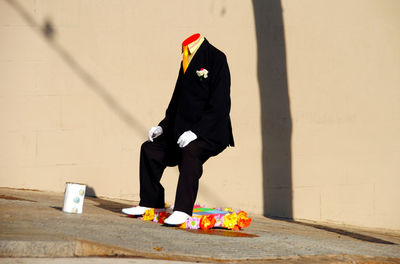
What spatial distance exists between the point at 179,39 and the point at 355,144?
2.28 m

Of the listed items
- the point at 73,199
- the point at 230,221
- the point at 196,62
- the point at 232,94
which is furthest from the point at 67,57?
the point at 230,221

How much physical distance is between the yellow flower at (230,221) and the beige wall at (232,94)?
87.4 inches

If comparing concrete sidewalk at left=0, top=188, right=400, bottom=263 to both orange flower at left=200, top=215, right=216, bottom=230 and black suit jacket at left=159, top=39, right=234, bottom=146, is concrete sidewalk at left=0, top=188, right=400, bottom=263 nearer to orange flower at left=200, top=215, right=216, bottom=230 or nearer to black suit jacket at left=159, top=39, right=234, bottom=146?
orange flower at left=200, top=215, right=216, bottom=230

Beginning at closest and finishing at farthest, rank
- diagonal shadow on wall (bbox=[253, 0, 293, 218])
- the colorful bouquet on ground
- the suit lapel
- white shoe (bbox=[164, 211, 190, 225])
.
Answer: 1. white shoe (bbox=[164, 211, 190, 225])
2. the colorful bouquet on ground
3. the suit lapel
4. diagonal shadow on wall (bbox=[253, 0, 293, 218])

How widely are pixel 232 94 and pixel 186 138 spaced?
2.72 metres

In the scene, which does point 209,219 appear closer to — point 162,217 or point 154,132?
point 162,217

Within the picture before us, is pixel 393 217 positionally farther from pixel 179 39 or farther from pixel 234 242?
pixel 234 242

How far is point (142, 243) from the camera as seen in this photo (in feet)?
10.3

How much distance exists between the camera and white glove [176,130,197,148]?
3.98 metres

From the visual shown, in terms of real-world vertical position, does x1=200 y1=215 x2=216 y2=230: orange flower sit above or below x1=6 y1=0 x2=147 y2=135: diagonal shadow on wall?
below

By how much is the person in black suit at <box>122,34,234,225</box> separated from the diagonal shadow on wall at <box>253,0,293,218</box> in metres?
2.41

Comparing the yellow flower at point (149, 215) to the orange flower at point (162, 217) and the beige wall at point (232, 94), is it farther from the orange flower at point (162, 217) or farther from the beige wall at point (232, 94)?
the beige wall at point (232, 94)

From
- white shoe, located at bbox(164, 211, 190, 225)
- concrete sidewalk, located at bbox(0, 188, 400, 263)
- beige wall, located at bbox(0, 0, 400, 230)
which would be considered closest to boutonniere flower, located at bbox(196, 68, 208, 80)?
white shoe, located at bbox(164, 211, 190, 225)

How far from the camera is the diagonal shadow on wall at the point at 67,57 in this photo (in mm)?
6293
